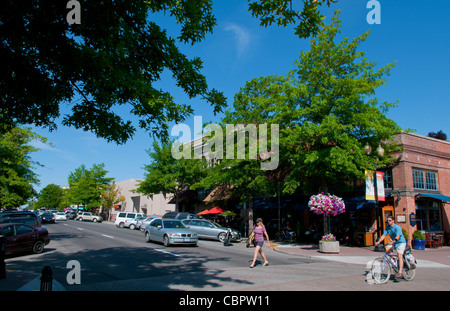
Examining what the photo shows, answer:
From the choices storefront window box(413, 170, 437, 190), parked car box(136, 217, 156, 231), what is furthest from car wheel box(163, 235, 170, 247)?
storefront window box(413, 170, 437, 190)

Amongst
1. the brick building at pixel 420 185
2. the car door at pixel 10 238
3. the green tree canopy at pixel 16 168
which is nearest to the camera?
the car door at pixel 10 238

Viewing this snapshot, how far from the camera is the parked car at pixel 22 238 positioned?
1284 cm

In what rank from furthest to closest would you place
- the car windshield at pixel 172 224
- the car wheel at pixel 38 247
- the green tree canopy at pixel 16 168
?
the green tree canopy at pixel 16 168
the car windshield at pixel 172 224
the car wheel at pixel 38 247

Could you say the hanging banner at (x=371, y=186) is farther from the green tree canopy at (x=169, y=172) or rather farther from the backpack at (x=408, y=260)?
the green tree canopy at (x=169, y=172)

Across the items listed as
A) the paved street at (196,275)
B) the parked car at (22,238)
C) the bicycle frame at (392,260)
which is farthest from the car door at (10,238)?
the bicycle frame at (392,260)

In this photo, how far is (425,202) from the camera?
2133 cm

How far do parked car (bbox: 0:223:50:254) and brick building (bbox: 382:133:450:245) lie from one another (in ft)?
66.7

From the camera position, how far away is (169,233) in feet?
56.4

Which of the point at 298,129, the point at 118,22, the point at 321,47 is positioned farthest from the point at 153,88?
the point at 321,47

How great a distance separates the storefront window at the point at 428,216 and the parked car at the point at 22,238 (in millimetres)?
22377

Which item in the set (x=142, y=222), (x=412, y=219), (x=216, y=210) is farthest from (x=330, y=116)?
(x=142, y=222)

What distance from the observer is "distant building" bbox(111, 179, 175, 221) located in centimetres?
4909

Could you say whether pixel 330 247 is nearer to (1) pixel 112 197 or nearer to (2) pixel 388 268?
(2) pixel 388 268
